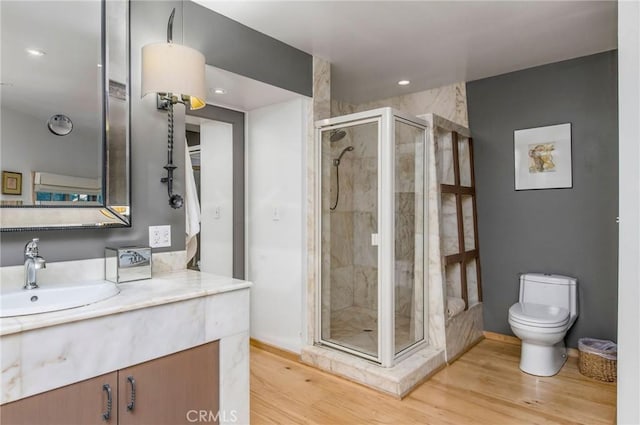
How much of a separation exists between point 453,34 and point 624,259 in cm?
172

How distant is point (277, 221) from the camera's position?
320 centimetres

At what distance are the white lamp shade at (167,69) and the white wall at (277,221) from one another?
123 centimetres

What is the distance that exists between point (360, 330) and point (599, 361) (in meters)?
1.65

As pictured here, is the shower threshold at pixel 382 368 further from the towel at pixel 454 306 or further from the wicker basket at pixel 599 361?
the wicker basket at pixel 599 361

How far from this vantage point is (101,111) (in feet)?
6.02

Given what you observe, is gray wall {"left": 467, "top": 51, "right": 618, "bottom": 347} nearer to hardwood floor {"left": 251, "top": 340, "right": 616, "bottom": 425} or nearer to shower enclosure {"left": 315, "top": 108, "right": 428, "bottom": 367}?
hardwood floor {"left": 251, "top": 340, "right": 616, "bottom": 425}

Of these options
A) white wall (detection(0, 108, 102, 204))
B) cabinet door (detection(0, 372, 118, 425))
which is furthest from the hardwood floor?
white wall (detection(0, 108, 102, 204))

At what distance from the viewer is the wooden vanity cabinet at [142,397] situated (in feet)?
4.17

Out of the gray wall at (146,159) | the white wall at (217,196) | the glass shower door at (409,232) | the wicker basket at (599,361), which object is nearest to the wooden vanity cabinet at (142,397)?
the gray wall at (146,159)

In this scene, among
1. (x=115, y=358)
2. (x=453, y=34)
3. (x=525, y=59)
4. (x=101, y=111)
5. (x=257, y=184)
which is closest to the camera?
(x=115, y=358)

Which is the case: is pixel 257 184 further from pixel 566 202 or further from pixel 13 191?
pixel 566 202

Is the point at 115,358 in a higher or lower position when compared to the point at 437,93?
lower

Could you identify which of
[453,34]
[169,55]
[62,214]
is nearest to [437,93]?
[453,34]

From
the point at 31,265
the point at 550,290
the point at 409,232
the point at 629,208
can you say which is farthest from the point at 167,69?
the point at 550,290
